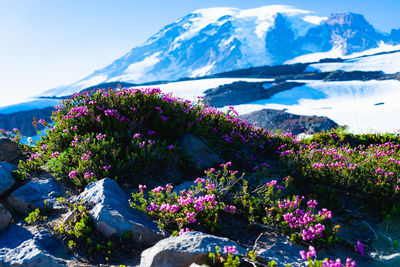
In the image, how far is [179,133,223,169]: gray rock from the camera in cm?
571

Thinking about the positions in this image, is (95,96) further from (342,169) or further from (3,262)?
(342,169)

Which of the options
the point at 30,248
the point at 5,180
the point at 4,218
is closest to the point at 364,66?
the point at 5,180

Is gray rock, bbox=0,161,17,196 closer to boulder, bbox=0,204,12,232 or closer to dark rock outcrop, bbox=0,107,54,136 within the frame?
boulder, bbox=0,204,12,232

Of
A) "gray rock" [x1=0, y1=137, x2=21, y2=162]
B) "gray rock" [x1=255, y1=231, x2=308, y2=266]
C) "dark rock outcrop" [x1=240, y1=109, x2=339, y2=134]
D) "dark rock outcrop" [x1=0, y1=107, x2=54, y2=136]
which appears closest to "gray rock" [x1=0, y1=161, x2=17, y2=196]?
"gray rock" [x1=0, y1=137, x2=21, y2=162]

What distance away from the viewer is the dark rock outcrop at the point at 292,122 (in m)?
55.3

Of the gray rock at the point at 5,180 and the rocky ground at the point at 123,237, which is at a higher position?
the gray rock at the point at 5,180

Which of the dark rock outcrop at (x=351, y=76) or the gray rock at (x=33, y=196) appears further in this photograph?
the dark rock outcrop at (x=351, y=76)

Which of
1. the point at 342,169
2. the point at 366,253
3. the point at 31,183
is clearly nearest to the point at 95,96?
the point at 31,183

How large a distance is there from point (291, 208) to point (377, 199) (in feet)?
6.64

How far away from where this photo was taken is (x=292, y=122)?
2307 inches

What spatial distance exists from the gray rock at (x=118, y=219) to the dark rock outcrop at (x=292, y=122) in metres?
49.7

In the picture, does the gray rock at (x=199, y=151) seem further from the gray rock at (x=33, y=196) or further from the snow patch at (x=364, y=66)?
the snow patch at (x=364, y=66)

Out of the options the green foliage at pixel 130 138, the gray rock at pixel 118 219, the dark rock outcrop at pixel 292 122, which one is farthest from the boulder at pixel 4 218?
the dark rock outcrop at pixel 292 122

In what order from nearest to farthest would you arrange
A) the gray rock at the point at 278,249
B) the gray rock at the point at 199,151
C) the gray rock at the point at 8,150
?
the gray rock at the point at 278,249, the gray rock at the point at 199,151, the gray rock at the point at 8,150
